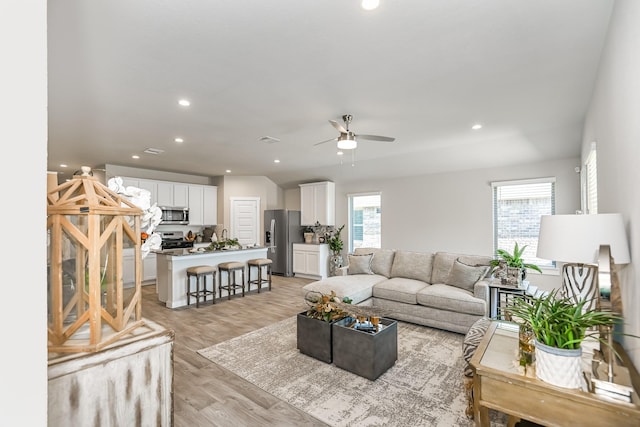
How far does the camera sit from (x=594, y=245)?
158 centimetres

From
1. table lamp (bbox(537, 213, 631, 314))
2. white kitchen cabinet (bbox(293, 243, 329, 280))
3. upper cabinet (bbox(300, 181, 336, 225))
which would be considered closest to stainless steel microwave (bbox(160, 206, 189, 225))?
white kitchen cabinet (bbox(293, 243, 329, 280))

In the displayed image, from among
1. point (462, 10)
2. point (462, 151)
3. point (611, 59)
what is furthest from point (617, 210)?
point (462, 151)

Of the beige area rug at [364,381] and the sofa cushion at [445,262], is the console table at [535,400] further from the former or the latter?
the sofa cushion at [445,262]

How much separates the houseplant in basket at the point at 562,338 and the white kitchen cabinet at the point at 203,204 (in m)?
7.84

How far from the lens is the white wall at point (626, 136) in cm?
146

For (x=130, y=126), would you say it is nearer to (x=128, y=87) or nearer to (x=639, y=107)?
(x=128, y=87)

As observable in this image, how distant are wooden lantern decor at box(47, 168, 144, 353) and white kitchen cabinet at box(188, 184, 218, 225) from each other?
7.16m

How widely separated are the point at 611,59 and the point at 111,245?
310 centimetres

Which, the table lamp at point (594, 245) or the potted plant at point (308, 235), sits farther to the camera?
the potted plant at point (308, 235)

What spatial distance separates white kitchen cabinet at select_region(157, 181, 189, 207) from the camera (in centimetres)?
730

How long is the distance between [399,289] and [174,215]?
5.73 meters

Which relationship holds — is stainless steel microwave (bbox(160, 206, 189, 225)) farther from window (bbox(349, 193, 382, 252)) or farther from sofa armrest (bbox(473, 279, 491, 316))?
sofa armrest (bbox(473, 279, 491, 316))

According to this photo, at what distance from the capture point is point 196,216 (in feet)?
26.3
